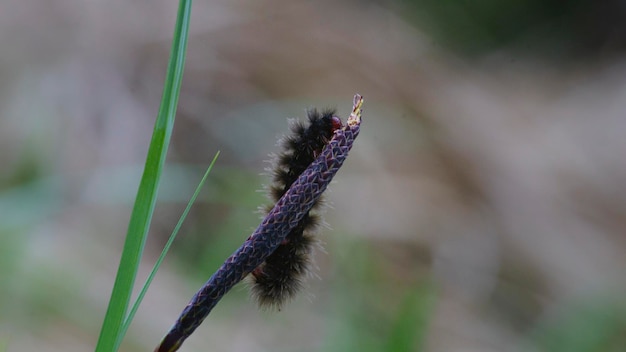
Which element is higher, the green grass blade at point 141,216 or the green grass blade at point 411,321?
the green grass blade at point 411,321

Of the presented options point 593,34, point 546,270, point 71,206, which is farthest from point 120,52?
point 593,34

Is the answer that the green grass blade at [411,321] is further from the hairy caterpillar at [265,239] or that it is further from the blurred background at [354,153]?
the blurred background at [354,153]

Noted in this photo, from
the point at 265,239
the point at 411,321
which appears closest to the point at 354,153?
the point at 411,321

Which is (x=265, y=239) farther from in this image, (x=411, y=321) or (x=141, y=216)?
(x=411, y=321)

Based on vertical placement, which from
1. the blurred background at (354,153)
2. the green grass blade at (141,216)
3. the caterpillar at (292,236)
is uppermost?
the blurred background at (354,153)

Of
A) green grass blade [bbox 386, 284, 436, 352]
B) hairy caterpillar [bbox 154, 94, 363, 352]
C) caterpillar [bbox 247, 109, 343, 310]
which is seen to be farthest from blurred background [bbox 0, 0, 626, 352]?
hairy caterpillar [bbox 154, 94, 363, 352]

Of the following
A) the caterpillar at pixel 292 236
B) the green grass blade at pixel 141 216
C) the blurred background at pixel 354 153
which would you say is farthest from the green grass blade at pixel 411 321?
the blurred background at pixel 354 153
